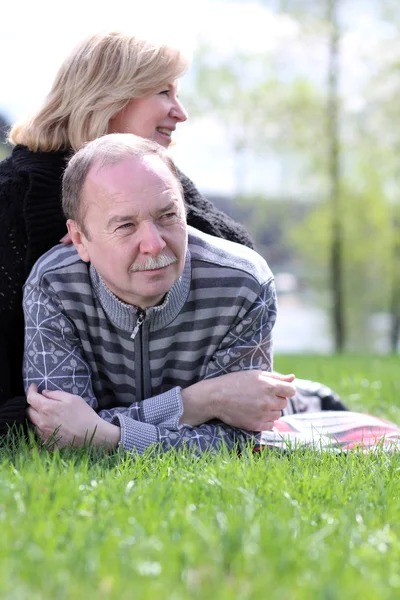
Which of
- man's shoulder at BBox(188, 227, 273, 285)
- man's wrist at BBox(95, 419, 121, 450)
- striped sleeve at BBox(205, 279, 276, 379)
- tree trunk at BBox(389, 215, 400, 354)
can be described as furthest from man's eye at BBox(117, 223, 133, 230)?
tree trunk at BBox(389, 215, 400, 354)

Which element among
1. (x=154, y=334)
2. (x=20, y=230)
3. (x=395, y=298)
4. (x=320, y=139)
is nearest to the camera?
(x=154, y=334)

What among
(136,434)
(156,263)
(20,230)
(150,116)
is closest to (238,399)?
(136,434)

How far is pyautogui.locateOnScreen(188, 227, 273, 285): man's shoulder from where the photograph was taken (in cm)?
394

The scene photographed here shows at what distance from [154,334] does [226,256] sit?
50 centimetres

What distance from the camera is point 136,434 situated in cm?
371

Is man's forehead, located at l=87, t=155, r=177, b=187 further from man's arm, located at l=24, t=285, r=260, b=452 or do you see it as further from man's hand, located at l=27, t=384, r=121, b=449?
man's hand, located at l=27, t=384, r=121, b=449

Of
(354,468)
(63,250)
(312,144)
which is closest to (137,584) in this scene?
(354,468)

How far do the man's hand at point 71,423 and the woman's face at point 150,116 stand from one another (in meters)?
1.50

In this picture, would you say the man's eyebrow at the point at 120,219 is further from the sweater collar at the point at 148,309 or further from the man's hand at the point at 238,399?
the man's hand at the point at 238,399

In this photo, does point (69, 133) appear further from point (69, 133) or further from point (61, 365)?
Answer: point (61, 365)

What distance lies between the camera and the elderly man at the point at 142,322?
3.60 meters

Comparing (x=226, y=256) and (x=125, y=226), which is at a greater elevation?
(x=125, y=226)

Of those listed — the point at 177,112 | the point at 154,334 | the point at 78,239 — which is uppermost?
the point at 177,112

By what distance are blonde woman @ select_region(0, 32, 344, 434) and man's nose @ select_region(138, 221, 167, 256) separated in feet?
2.70
